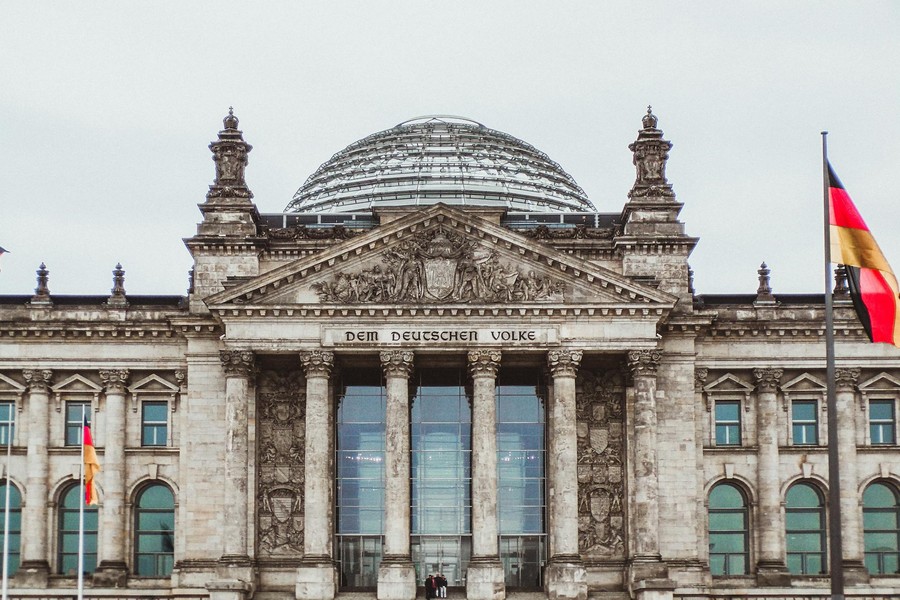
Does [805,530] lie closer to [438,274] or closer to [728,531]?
[728,531]

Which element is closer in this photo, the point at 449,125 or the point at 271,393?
the point at 271,393

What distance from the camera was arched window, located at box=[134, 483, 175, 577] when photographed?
236ft

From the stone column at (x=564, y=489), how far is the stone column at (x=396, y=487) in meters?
6.18

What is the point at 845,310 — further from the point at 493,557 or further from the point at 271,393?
the point at 271,393

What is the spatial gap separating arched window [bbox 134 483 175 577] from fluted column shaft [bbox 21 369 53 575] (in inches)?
169

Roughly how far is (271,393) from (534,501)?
13051 millimetres

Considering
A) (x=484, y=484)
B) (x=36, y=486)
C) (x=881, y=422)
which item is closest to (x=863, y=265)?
(x=484, y=484)

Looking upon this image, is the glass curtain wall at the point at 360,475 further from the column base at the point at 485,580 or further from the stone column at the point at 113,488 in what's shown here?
the stone column at the point at 113,488

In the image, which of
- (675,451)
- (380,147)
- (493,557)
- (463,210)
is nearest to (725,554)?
(675,451)

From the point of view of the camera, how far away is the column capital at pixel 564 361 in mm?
67688

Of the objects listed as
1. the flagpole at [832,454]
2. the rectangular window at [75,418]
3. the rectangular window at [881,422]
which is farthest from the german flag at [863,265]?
the rectangular window at [75,418]

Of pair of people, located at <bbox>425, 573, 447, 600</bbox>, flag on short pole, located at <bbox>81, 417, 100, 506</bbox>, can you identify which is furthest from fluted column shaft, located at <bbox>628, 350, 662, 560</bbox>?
flag on short pole, located at <bbox>81, 417, 100, 506</bbox>

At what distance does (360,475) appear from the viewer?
71.2 metres

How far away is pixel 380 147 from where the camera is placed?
9256 cm
